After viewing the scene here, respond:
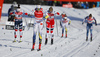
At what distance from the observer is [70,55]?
11.4m

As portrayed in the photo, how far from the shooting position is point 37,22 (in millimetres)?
12422

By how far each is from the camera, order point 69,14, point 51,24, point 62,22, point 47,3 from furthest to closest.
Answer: point 47,3 → point 69,14 → point 62,22 → point 51,24

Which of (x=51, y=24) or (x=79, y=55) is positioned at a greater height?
(x=51, y=24)

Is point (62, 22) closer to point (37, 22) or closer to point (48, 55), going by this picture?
point (37, 22)

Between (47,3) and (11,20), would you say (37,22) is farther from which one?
(47,3)

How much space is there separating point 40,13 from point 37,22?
0.45 metres

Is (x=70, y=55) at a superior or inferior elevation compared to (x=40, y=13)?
inferior

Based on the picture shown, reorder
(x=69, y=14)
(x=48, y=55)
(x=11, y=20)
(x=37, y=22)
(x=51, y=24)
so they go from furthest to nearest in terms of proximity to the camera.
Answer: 1. (x=69, y=14)
2. (x=11, y=20)
3. (x=51, y=24)
4. (x=37, y=22)
5. (x=48, y=55)

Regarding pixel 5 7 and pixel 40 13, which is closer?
pixel 40 13

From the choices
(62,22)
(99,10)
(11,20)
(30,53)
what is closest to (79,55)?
(30,53)

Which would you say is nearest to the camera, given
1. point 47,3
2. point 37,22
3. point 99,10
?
point 37,22

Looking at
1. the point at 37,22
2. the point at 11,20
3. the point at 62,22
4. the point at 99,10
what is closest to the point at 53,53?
the point at 37,22

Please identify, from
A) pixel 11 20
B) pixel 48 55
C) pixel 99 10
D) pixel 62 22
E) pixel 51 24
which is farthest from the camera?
pixel 99 10

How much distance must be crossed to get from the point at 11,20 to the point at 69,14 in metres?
21.8
